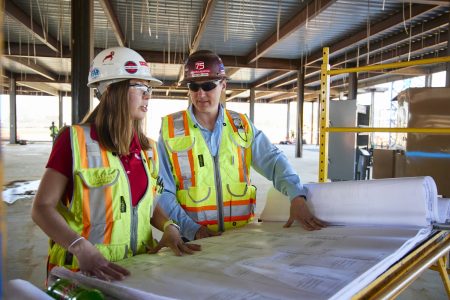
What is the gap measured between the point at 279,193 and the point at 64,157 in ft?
4.51

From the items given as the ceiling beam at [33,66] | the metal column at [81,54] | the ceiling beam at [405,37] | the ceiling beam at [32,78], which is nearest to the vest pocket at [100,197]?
the metal column at [81,54]

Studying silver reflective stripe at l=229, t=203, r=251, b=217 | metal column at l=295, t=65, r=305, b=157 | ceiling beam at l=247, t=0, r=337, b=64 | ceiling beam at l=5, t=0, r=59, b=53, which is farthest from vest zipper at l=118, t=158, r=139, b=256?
metal column at l=295, t=65, r=305, b=157

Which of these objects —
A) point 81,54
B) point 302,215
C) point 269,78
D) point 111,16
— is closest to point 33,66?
point 111,16

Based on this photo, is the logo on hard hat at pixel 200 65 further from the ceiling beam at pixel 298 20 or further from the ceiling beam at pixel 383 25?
the ceiling beam at pixel 298 20

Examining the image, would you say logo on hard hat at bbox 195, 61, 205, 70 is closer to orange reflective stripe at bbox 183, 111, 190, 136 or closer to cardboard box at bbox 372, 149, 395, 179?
orange reflective stripe at bbox 183, 111, 190, 136

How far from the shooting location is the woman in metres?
1.55

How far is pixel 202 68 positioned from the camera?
2.18 metres

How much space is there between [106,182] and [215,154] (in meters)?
0.75

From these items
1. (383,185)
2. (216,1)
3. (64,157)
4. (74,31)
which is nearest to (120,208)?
(64,157)

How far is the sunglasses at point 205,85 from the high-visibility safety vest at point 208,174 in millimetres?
172

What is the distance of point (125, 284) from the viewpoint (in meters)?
1.18

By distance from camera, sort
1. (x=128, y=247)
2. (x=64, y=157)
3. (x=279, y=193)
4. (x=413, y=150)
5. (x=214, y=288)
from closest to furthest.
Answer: (x=214, y=288) < (x=64, y=157) < (x=128, y=247) < (x=279, y=193) < (x=413, y=150)

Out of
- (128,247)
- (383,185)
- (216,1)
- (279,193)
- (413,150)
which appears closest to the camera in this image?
(128,247)

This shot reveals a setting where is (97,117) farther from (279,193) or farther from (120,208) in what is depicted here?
(279,193)
